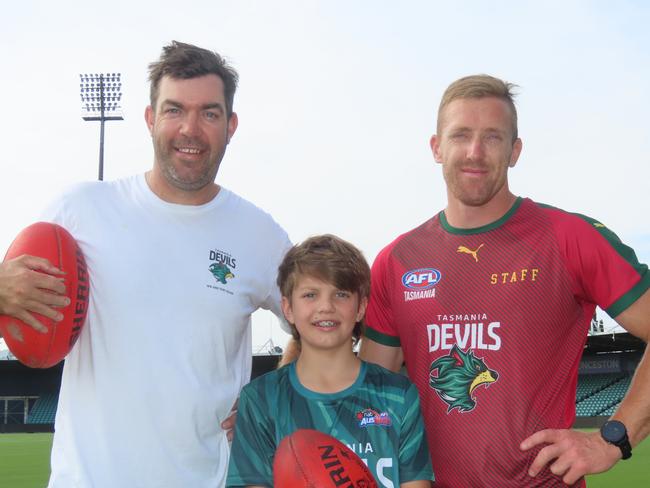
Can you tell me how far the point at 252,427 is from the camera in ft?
8.23

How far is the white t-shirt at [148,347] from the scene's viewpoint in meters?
2.64

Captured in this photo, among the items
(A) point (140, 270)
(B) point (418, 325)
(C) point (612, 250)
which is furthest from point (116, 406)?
(C) point (612, 250)

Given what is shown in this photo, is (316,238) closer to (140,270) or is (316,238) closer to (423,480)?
(140,270)

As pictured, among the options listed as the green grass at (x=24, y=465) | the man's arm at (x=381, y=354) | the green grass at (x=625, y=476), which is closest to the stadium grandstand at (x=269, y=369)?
the green grass at (x=24, y=465)

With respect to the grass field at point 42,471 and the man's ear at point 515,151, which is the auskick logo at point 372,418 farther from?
the grass field at point 42,471

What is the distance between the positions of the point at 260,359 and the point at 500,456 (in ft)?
94.6

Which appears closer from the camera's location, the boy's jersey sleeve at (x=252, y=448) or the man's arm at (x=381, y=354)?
the boy's jersey sleeve at (x=252, y=448)

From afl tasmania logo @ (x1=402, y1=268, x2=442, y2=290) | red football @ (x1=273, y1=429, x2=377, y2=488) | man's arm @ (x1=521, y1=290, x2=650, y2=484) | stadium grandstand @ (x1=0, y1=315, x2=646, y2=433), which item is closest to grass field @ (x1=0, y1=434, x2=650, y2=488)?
man's arm @ (x1=521, y1=290, x2=650, y2=484)

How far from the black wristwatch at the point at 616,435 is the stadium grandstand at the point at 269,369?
91.9 ft

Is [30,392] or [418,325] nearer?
[418,325]

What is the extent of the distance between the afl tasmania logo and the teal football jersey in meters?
0.48

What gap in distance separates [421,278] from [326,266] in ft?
1.52

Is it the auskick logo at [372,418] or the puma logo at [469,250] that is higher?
the puma logo at [469,250]

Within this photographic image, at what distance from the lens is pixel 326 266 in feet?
Answer: 8.78
